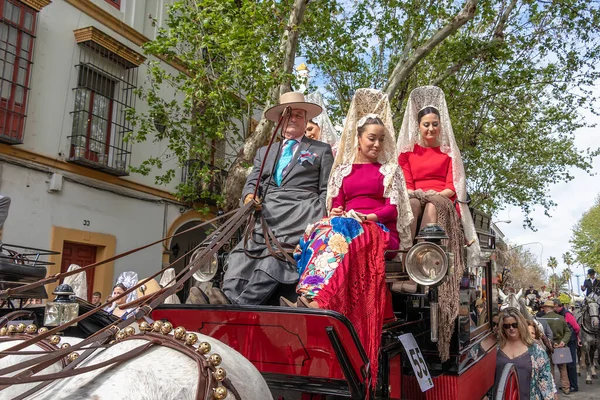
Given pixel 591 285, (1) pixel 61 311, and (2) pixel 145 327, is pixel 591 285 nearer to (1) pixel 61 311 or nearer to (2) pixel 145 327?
(1) pixel 61 311

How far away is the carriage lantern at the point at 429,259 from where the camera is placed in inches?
122

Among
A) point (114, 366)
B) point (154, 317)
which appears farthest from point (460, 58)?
point (114, 366)

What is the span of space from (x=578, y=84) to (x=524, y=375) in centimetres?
943

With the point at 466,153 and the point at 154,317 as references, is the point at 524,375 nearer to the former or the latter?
the point at 154,317

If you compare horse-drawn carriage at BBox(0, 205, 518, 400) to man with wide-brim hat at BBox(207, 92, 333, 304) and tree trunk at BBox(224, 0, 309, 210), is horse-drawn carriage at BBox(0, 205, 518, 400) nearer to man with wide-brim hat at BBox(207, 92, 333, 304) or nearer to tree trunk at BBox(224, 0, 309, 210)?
man with wide-brim hat at BBox(207, 92, 333, 304)

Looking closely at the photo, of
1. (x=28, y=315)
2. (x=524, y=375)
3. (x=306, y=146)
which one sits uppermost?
(x=306, y=146)

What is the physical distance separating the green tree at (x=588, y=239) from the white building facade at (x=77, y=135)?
3688cm

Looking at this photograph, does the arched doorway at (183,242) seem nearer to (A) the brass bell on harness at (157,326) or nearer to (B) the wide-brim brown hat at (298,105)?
(B) the wide-brim brown hat at (298,105)

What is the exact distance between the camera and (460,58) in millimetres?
10867

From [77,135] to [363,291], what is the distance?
360 inches

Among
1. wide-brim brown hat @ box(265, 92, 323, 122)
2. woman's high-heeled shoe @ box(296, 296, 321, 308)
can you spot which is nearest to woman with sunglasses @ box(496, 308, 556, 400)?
wide-brim brown hat @ box(265, 92, 323, 122)

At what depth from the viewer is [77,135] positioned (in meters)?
10.6

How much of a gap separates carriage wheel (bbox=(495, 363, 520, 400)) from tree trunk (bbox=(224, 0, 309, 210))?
4.43 m

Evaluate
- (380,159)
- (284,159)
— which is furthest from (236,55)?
(380,159)
